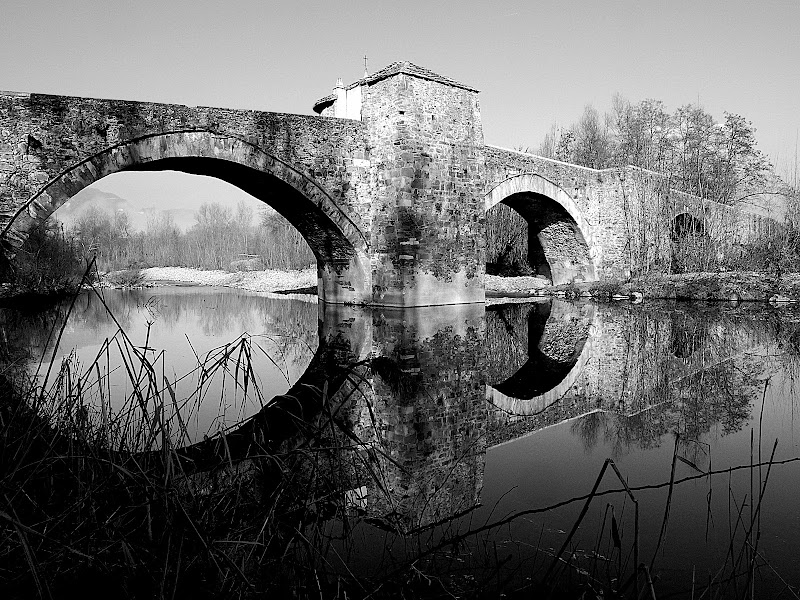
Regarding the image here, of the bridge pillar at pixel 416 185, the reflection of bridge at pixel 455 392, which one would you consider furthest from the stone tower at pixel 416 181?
the reflection of bridge at pixel 455 392

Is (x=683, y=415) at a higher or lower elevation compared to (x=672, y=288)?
lower

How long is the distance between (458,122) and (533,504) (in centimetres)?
1191

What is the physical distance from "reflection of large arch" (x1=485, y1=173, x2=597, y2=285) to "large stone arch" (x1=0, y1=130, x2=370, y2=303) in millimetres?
4225

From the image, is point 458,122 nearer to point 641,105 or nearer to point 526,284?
point 526,284

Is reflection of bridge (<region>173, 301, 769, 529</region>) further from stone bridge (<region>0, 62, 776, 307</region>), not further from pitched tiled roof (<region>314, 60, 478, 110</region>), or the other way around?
pitched tiled roof (<region>314, 60, 478, 110</region>)

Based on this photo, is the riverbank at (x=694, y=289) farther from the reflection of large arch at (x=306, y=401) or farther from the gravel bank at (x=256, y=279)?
the gravel bank at (x=256, y=279)

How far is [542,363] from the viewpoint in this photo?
23.2 ft

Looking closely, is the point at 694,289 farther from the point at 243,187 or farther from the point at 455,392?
the point at 455,392

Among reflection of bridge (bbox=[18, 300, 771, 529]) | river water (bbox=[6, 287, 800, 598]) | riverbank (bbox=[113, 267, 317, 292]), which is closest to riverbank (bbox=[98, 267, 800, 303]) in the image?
riverbank (bbox=[113, 267, 317, 292])

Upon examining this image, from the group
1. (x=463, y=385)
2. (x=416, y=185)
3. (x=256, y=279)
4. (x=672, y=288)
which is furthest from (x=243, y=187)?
(x=256, y=279)

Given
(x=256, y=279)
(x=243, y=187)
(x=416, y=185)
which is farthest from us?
(x=256, y=279)

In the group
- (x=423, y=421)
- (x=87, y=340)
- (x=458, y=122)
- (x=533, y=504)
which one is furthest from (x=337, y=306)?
(x=533, y=504)

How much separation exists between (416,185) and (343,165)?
1.54 m

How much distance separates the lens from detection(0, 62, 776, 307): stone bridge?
31.3 ft
